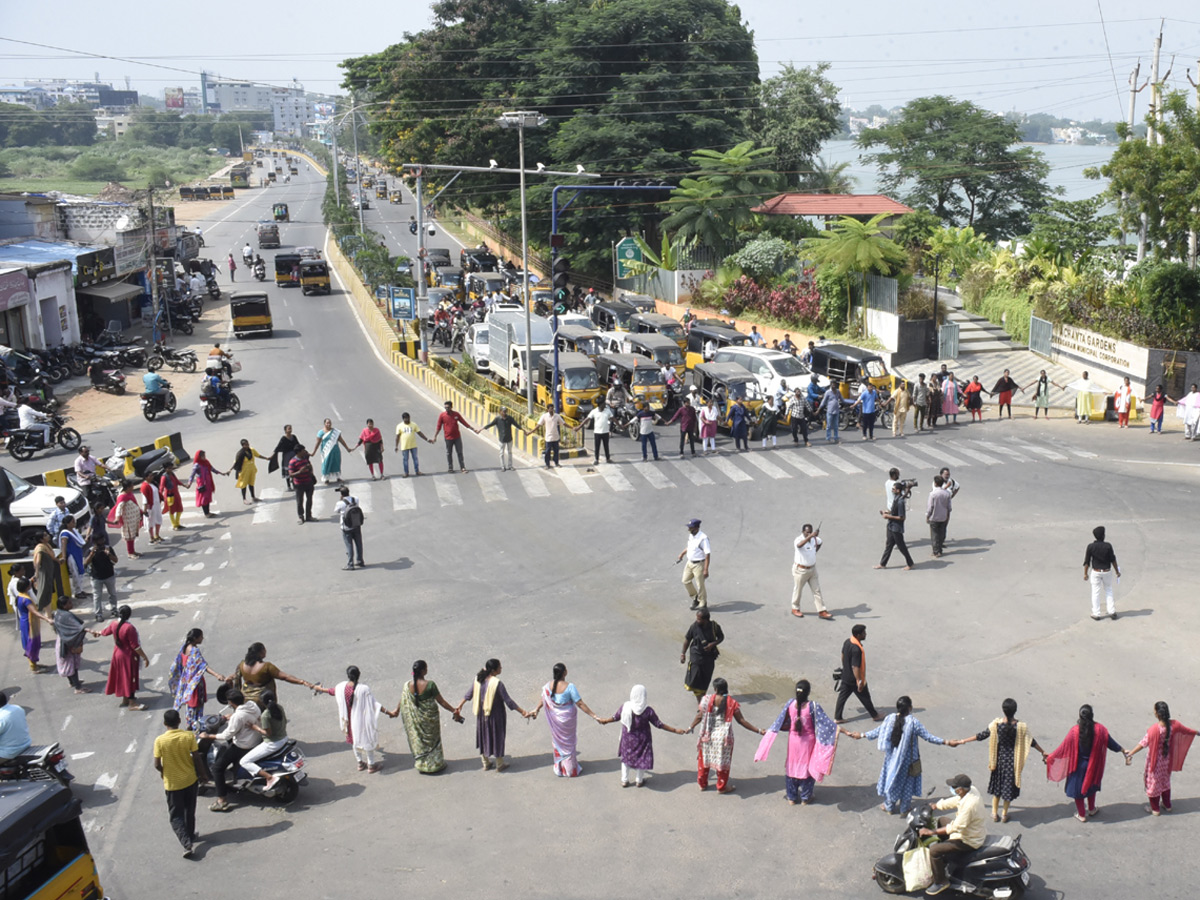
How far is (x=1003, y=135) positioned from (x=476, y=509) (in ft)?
160

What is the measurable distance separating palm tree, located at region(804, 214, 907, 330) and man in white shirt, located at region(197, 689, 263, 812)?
29.1 meters

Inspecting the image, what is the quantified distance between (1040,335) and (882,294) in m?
A: 5.06

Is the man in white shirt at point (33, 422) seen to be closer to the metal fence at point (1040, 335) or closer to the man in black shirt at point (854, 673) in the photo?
the man in black shirt at point (854, 673)

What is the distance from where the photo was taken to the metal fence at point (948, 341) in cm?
3469

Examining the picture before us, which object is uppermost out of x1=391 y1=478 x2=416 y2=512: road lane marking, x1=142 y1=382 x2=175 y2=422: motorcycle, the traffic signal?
the traffic signal

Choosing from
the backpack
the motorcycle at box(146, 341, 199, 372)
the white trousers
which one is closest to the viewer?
the white trousers

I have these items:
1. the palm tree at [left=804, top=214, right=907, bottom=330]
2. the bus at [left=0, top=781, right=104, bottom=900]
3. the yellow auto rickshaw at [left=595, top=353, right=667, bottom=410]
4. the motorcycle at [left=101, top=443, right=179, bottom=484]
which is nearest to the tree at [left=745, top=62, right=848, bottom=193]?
the palm tree at [left=804, top=214, right=907, bottom=330]

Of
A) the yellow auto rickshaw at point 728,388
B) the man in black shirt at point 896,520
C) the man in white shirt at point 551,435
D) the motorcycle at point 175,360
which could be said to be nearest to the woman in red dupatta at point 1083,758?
the man in black shirt at point 896,520

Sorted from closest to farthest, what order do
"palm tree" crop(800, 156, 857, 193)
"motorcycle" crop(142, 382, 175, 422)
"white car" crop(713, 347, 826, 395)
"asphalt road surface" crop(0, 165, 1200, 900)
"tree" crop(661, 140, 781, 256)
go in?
"asphalt road surface" crop(0, 165, 1200, 900)
"white car" crop(713, 347, 826, 395)
"motorcycle" crop(142, 382, 175, 422)
"tree" crop(661, 140, 781, 256)
"palm tree" crop(800, 156, 857, 193)

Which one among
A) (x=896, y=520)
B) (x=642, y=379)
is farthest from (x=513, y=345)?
(x=896, y=520)

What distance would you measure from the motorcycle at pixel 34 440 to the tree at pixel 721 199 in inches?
1051

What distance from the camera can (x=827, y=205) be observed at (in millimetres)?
47438

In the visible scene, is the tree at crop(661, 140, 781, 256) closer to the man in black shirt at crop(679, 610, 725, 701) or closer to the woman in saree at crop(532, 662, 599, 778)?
the man in black shirt at crop(679, 610, 725, 701)

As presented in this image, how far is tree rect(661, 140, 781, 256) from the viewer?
4622 cm
